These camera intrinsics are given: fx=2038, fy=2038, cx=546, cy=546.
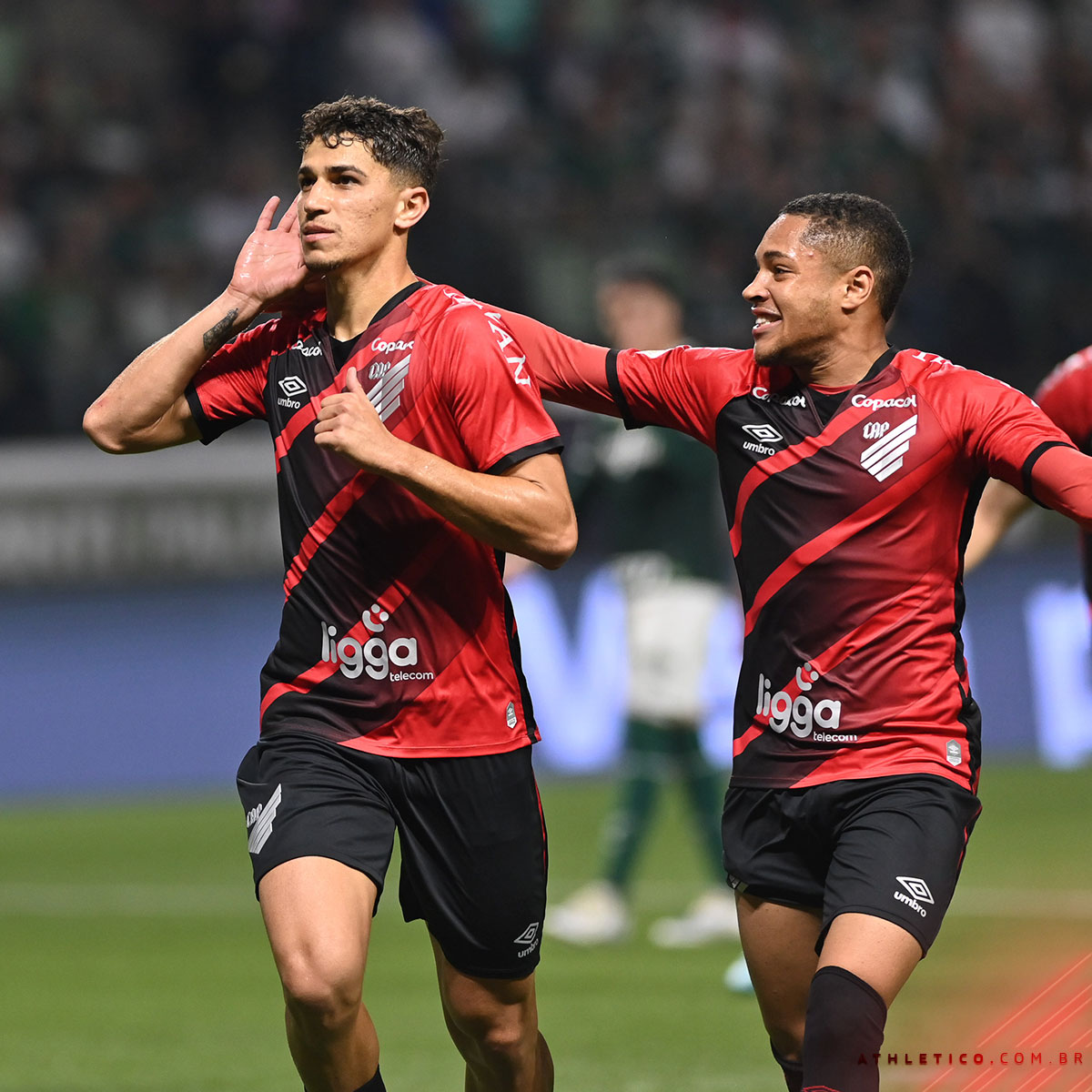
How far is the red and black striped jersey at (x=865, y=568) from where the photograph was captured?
4.55 m

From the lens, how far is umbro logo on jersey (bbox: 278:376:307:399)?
4.83m

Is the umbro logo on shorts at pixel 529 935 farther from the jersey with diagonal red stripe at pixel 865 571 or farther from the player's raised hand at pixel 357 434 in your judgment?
the player's raised hand at pixel 357 434

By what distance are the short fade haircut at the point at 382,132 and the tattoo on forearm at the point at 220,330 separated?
44cm

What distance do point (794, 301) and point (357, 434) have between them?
1.09 meters

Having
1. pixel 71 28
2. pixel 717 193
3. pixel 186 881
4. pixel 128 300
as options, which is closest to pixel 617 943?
pixel 186 881

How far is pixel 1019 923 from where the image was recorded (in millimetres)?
8711

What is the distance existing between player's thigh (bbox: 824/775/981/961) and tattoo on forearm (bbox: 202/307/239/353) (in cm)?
181

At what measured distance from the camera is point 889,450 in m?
4.61

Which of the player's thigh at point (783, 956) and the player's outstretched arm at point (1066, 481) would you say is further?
the player's thigh at point (783, 956)

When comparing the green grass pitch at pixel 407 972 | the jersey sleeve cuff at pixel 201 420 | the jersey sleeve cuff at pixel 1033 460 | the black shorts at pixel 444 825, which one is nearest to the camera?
the jersey sleeve cuff at pixel 1033 460

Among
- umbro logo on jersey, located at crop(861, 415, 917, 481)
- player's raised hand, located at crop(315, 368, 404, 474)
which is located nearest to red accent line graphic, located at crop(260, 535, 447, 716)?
player's raised hand, located at crop(315, 368, 404, 474)

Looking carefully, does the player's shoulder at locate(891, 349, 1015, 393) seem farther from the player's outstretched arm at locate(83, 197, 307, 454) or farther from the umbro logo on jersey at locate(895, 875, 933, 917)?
the player's outstretched arm at locate(83, 197, 307, 454)

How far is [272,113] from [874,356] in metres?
11.4
